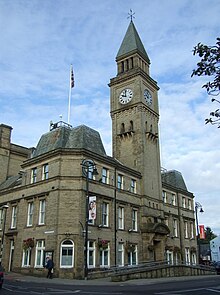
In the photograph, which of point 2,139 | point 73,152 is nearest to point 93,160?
point 73,152

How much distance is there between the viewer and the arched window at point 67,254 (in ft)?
96.9

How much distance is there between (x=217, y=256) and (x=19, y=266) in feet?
206

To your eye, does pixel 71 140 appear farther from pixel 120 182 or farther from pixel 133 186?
pixel 133 186

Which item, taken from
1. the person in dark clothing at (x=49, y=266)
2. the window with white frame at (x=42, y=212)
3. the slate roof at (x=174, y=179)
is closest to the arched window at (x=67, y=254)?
the person in dark clothing at (x=49, y=266)

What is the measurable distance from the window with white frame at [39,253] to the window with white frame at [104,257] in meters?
5.71

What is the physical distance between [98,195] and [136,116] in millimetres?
15192

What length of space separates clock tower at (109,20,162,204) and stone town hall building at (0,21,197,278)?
13 centimetres

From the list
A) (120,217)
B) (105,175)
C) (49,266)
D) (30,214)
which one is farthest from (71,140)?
(49,266)

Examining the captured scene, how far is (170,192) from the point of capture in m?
51.6

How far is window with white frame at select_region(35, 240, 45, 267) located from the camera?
103ft

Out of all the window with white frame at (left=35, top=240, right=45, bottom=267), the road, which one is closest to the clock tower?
the window with white frame at (left=35, top=240, right=45, bottom=267)

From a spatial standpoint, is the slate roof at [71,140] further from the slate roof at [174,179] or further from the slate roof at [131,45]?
the slate roof at [174,179]

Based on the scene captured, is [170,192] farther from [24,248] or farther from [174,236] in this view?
[24,248]

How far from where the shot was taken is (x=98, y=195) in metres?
34.2
